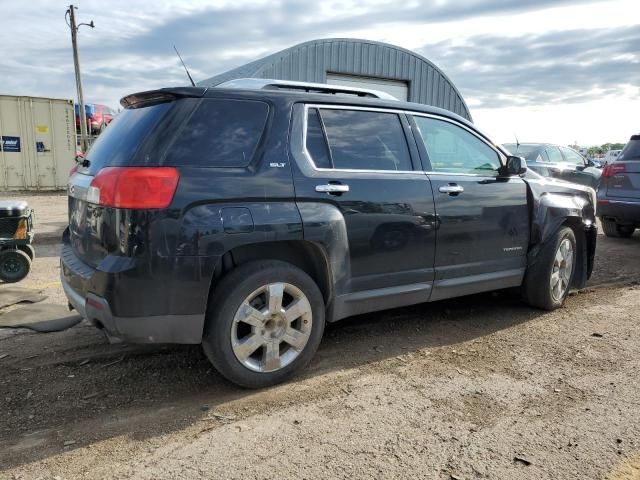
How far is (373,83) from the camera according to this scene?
16.0 metres

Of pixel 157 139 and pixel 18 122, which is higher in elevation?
pixel 18 122

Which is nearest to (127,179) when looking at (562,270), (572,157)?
(562,270)

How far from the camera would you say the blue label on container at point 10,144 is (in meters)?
16.5

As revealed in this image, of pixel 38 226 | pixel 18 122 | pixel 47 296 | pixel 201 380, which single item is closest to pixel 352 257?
pixel 201 380

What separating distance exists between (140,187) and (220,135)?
60cm

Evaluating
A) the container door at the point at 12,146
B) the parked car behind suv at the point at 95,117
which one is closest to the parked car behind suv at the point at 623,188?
the container door at the point at 12,146

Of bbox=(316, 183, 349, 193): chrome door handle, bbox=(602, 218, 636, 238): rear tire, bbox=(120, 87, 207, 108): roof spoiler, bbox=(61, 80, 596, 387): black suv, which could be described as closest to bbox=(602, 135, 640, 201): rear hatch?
bbox=(602, 218, 636, 238): rear tire

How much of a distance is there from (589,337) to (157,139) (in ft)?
12.3

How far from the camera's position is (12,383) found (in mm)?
3424

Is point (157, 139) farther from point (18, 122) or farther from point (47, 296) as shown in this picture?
point (18, 122)

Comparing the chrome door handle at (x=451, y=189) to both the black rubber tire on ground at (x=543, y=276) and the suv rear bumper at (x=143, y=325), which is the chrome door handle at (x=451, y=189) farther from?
the suv rear bumper at (x=143, y=325)

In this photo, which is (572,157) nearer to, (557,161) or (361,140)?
(557,161)

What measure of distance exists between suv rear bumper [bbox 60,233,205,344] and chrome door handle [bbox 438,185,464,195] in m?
2.11

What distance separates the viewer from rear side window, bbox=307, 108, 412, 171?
12.0 feet
